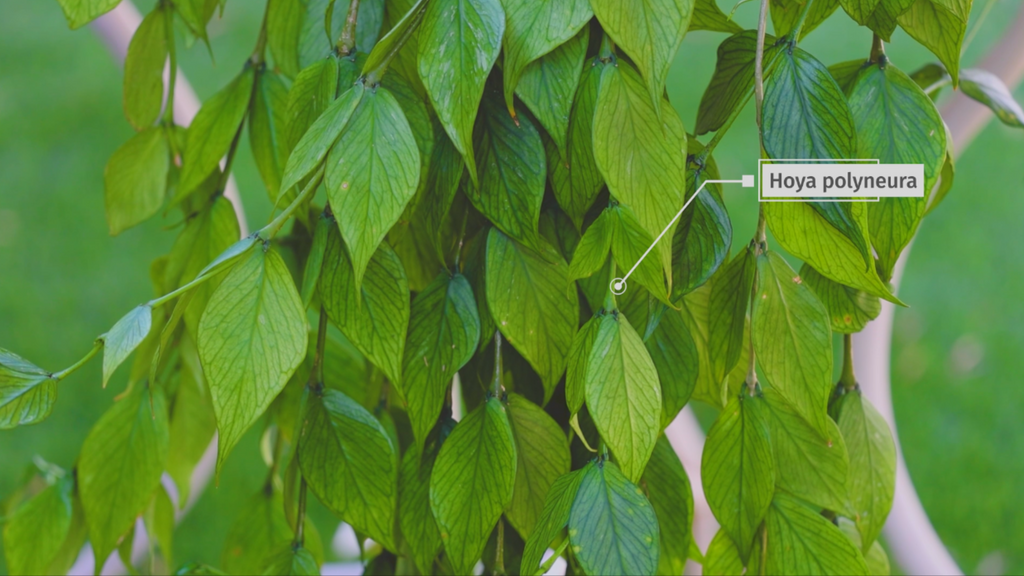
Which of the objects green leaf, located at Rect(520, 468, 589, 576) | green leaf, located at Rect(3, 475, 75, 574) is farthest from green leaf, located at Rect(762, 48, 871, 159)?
green leaf, located at Rect(3, 475, 75, 574)

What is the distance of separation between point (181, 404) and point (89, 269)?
1271mm

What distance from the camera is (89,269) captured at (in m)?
1.55

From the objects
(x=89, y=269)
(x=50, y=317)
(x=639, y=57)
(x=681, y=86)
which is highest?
(x=681, y=86)

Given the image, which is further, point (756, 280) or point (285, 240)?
point (285, 240)

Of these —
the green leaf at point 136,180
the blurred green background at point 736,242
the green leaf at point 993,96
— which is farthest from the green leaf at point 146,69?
the blurred green background at point 736,242

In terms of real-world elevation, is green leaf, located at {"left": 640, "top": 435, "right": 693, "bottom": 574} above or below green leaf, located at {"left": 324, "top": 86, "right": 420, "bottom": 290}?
below

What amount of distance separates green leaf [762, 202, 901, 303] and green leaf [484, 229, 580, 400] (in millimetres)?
70

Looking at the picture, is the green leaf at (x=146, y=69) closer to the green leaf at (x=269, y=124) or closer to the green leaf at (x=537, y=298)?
the green leaf at (x=269, y=124)

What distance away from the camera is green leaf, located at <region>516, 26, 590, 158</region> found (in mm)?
250

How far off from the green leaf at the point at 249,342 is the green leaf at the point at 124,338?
2cm

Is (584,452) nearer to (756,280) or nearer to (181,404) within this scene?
(756,280)

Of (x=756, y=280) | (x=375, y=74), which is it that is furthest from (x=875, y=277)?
(x=375, y=74)

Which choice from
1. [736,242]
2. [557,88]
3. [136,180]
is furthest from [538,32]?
[736,242]

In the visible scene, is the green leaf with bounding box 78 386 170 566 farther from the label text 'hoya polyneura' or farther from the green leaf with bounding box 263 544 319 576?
the label text 'hoya polyneura'
